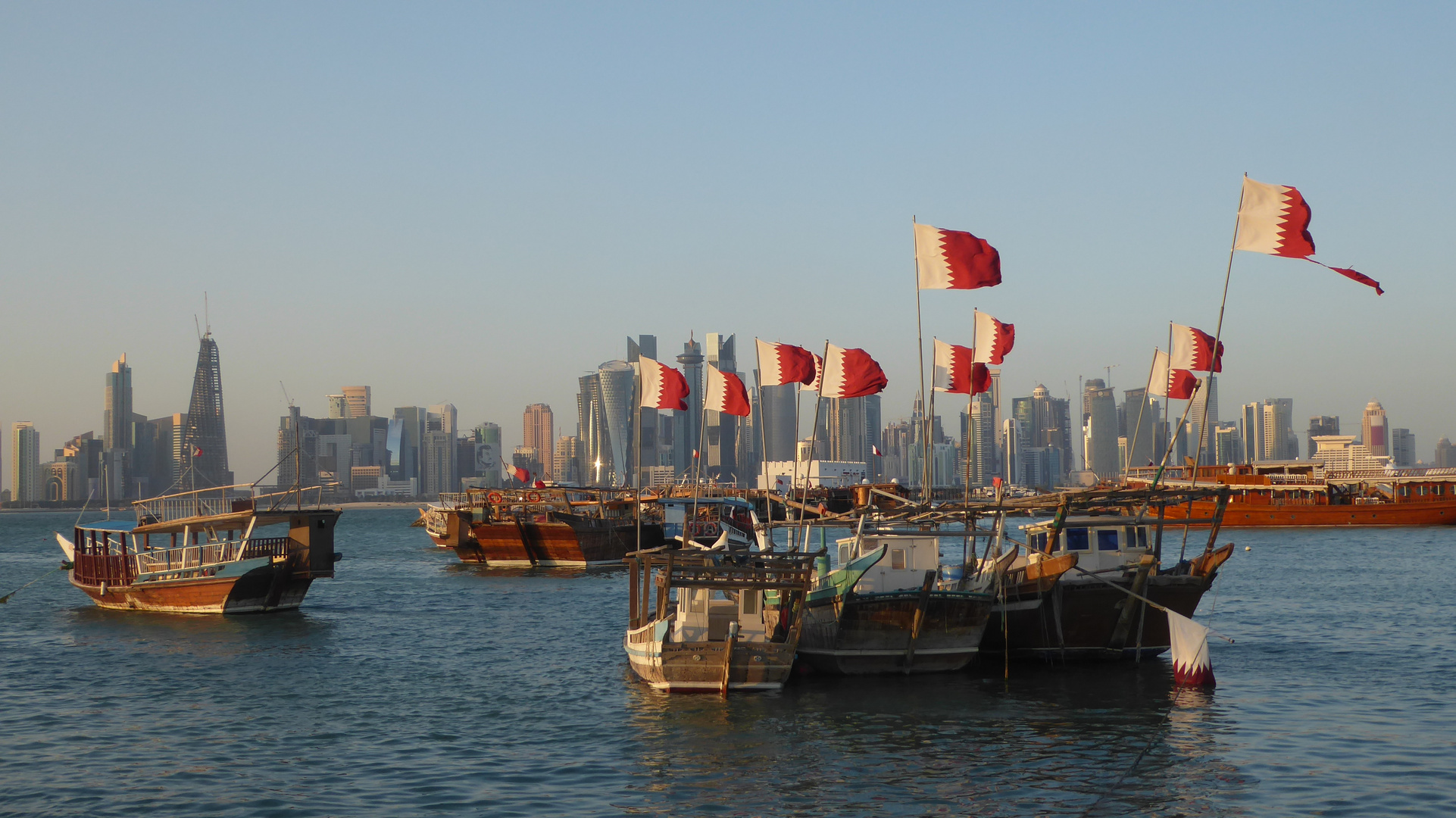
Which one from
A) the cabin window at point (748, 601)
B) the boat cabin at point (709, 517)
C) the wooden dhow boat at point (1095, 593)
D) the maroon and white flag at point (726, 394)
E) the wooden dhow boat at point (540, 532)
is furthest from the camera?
the boat cabin at point (709, 517)

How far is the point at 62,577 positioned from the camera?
8788cm

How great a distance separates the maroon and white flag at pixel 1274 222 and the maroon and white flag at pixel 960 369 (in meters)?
12.5

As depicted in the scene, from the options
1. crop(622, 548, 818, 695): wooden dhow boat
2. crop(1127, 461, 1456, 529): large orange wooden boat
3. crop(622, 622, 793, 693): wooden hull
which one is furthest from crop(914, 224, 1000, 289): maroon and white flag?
crop(1127, 461, 1456, 529): large orange wooden boat

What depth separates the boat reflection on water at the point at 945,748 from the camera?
22.2 metres

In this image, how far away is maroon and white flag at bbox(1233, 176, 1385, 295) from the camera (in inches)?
1196

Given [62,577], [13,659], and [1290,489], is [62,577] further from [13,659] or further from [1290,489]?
[1290,489]

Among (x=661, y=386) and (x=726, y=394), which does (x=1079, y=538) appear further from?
(x=661, y=386)

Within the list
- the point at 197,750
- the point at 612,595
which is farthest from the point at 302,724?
the point at 612,595

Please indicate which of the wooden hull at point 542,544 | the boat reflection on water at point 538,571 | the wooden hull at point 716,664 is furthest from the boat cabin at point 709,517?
the wooden hull at point 716,664

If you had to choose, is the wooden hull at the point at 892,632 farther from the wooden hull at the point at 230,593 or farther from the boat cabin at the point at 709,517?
the boat cabin at the point at 709,517

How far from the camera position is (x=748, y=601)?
3362 centimetres

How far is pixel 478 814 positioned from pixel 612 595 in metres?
Answer: 42.5

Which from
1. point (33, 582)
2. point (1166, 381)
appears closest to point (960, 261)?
point (1166, 381)

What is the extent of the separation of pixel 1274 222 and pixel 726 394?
23529 mm
